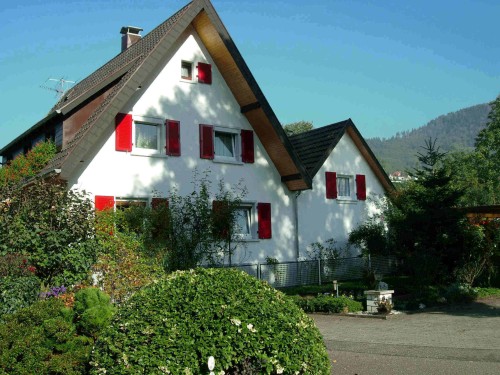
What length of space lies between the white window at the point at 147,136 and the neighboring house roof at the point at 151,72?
1338 mm

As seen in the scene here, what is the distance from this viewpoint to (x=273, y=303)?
5.39 m

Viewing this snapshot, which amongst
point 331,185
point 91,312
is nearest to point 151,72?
point 331,185

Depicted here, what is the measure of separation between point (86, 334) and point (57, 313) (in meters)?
0.51

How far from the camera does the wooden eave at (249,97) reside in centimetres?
1986

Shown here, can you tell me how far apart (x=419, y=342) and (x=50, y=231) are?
733 centimetres

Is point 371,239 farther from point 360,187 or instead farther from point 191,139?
point 191,139

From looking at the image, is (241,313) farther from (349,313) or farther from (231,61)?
(231,61)

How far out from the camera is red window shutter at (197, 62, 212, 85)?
20344mm

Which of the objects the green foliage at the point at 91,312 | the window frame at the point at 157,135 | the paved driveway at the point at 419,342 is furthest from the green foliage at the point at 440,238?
the green foliage at the point at 91,312

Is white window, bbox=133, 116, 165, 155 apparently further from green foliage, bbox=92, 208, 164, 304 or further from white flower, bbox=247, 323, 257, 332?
white flower, bbox=247, 323, 257, 332

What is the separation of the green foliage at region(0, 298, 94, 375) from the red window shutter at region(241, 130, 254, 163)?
1436 cm

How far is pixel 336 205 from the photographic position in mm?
24391

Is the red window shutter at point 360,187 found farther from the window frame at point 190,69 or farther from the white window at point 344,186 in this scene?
the window frame at point 190,69

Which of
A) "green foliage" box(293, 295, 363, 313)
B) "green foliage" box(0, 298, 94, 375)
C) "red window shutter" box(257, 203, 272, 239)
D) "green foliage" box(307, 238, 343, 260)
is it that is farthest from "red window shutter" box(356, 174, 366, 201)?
"green foliage" box(0, 298, 94, 375)
